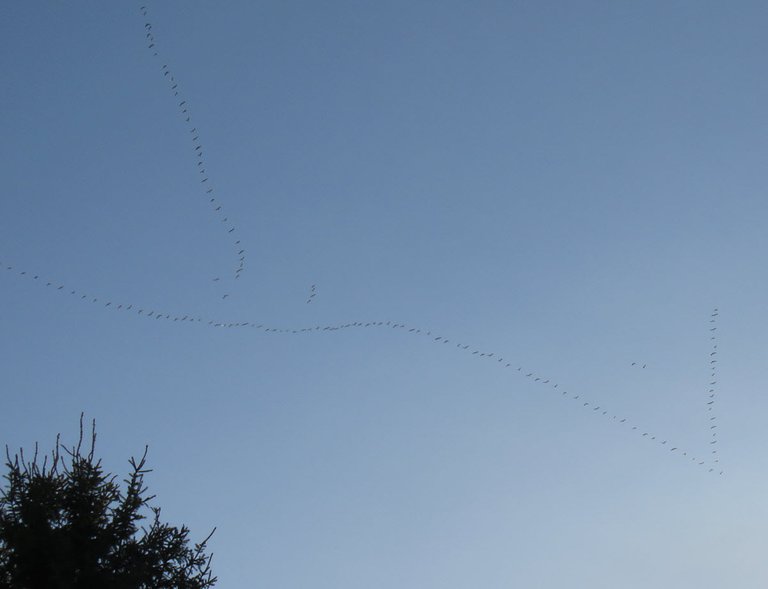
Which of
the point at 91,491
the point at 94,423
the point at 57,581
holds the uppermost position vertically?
the point at 94,423

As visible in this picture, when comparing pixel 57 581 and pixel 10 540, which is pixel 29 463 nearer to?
pixel 10 540

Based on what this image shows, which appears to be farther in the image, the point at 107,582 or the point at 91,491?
the point at 91,491

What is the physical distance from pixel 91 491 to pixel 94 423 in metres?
0.94

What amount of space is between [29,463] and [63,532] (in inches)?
46.4

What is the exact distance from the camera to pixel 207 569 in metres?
10.5

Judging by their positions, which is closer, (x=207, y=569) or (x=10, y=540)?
(x=10, y=540)

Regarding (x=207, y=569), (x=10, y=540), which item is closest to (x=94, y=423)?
(x=10, y=540)

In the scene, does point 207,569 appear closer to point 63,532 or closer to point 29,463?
point 63,532

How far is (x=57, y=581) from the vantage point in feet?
30.4

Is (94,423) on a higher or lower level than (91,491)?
higher

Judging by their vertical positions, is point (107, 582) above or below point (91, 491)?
below

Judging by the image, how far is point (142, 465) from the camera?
34.4 feet

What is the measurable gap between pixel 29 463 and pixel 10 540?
1059 millimetres

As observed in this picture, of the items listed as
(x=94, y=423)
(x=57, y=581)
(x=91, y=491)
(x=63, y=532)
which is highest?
(x=94, y=423)
